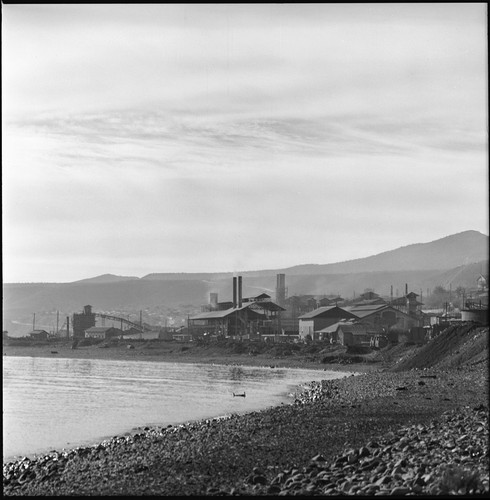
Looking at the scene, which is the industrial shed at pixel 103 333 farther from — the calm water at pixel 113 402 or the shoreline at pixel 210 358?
the calm water at pixel 113 402

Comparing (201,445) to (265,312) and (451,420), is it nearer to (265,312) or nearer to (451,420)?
(451,420)

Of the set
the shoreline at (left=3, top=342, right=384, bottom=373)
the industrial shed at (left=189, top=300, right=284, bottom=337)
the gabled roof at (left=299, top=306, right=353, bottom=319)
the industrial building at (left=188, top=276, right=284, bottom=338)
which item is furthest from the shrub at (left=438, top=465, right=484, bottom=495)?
the industrial shed at (left=189, top=300, right=284, bottom=337)

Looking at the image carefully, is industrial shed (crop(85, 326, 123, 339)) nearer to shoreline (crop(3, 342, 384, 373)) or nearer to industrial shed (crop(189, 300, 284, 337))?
shoreline (crop(3, 342, 384, 373))

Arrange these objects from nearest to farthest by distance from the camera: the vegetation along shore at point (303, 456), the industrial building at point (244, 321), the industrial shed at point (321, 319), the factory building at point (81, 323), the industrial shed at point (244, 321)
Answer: the vegetation along shore at point (303, 456)
the industrial shed at point (321, 319)
the industrial building at point (244, 321)
the industrial shed at point (244, 321)
the factory building at point (81, 323)

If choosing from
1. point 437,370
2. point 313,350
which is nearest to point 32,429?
point 437,370

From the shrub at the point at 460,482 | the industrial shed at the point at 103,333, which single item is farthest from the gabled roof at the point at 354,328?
the shrub at the point at 460,482
